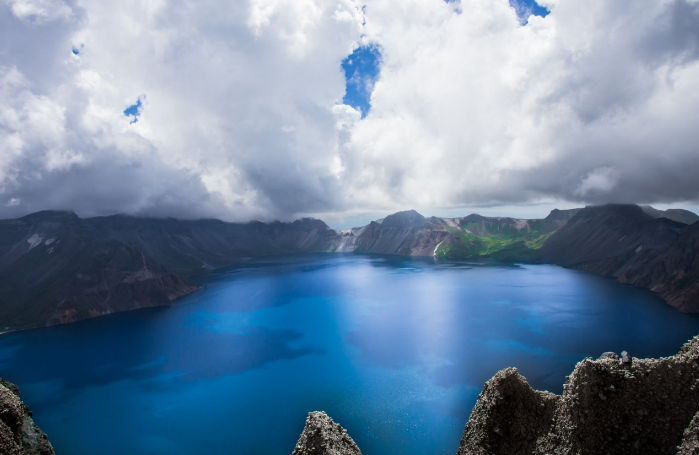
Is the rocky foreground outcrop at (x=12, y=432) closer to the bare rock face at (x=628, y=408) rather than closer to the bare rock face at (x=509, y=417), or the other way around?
the bare rock face at (x=509, y=417)

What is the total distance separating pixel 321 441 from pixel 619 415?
1778 centimetres

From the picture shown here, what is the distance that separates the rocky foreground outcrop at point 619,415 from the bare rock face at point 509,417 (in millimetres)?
245

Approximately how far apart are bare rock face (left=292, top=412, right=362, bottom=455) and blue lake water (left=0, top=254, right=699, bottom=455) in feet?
95.9

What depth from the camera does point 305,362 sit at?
84562 mm

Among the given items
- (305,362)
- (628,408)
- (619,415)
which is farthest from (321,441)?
(305,362)

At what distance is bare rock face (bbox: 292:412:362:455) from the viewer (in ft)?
69.6

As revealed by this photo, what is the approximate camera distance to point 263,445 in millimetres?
48812

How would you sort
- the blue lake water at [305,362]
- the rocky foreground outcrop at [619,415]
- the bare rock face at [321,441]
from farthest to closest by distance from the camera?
1. the blue lake water at [305,362]
2. the bare rock face at [321,441]
3. the rocky foreground outcrop at [619,415]

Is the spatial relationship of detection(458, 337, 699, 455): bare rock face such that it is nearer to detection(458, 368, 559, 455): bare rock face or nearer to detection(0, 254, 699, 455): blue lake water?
detection(458, 368, 559, 455): bare rock face

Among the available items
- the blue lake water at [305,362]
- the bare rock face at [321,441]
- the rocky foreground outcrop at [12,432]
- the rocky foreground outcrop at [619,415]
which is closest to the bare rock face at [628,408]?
the rocky foreground outcrop at [619,415]

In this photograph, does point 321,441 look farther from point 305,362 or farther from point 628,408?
point 305,362

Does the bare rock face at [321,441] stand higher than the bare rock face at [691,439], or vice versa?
the bare rock face at [691,439]

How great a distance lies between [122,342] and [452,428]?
116 m

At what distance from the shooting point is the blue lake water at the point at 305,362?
2137 inches
